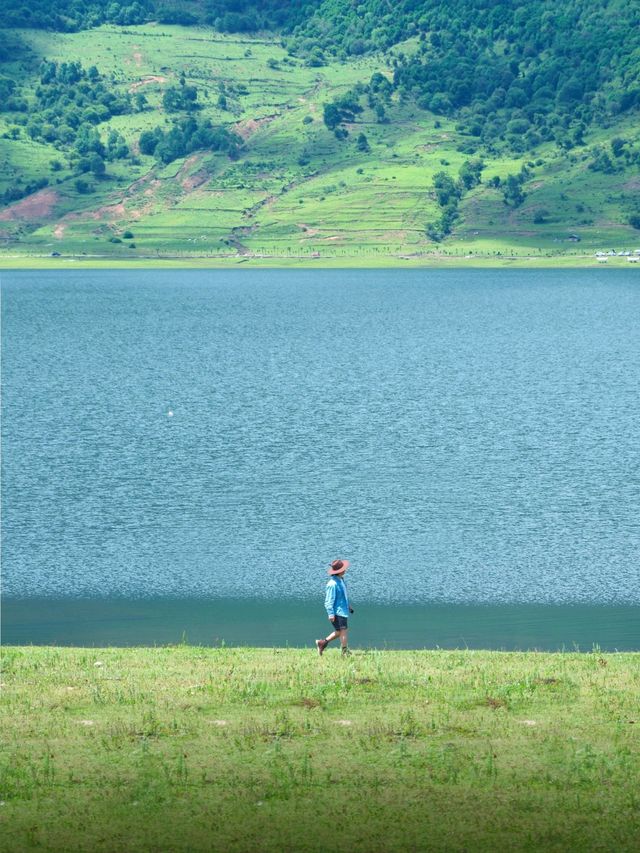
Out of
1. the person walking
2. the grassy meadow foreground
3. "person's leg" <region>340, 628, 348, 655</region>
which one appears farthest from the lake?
the grassy meadow foreground

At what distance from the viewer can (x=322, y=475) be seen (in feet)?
235

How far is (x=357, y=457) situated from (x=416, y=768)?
176ft

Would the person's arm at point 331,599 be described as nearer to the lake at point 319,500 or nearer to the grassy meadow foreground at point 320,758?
the grassy meadow foreground at point 320,758

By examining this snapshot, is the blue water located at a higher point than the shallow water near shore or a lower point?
higher

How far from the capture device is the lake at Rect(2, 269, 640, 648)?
4744 cm

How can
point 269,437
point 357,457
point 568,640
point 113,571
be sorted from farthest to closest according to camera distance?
point 269,437
point 357,457
point 113,571
point 568,640

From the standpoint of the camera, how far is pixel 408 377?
118m

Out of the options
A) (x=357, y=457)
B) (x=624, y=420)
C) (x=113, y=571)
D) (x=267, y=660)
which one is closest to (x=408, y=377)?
(x=624, y=420)

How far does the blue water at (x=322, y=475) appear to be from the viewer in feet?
172

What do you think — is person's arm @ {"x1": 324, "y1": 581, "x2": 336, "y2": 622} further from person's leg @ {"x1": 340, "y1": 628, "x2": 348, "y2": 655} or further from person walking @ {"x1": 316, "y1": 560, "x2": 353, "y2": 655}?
person's leg @ {"x1": 340, "y1": 628, "x2": 348, "y2": 655}

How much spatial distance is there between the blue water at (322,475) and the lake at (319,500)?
0.18 m

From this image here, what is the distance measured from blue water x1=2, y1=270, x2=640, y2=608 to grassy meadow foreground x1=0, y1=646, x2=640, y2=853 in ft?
65.3

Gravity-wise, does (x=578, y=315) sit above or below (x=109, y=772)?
above

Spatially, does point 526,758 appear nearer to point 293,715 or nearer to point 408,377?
point 293,715
